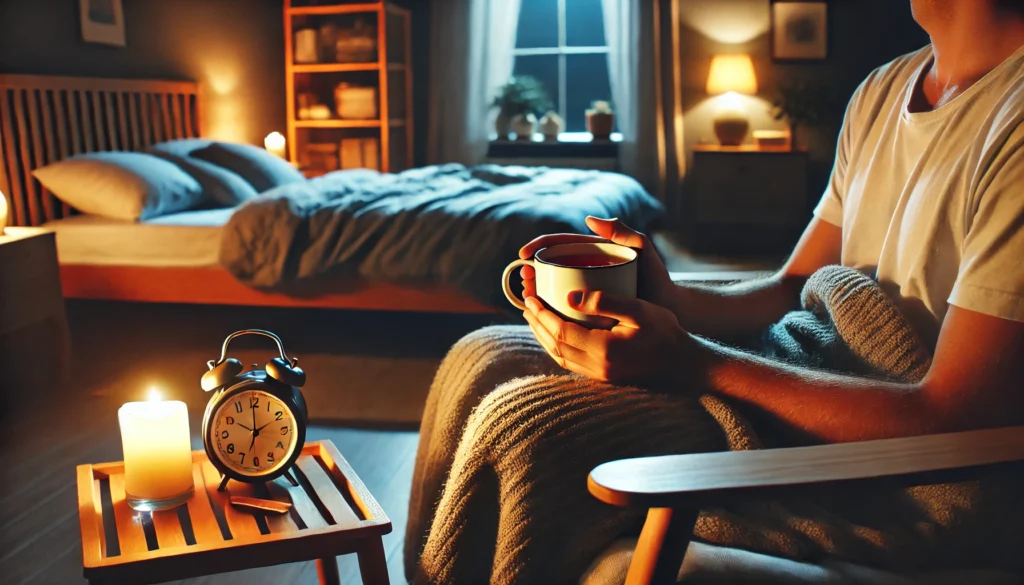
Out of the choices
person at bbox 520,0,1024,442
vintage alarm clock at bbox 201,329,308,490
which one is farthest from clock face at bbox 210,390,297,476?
person at bbox 520,0,1024,442

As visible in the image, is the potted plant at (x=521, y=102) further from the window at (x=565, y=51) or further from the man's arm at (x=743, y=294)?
the man's arm at (x=743, y=294)

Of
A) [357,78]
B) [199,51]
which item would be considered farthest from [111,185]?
[357,78]

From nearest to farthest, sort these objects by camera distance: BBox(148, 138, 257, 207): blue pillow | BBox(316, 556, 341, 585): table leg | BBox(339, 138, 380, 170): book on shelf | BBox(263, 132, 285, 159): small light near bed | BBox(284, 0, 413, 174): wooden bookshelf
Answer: BBox(316, 556, 341, 585): table leg
BBox(148, 138, 257, 207): blue pillow
BBox(263, 132, 285, 159): small light near bed
BBox(284, 0, 413, 174): wooden bookshelf
BBox(339, 138, 380, 170): book on shelf

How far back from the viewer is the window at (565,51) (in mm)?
5992

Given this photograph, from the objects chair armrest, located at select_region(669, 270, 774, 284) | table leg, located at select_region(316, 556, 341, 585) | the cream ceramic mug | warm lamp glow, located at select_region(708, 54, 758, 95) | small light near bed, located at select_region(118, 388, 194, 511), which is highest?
warm lamp glow, located at select_region(708, 54, 758, 95)

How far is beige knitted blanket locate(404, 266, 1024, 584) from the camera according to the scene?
3.14ft

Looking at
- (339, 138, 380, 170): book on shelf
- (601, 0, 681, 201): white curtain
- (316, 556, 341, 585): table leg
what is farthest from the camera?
(601, 0, 681, 201): white curtain

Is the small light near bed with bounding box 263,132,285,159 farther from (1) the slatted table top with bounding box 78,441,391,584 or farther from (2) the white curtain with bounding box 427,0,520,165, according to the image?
(1) the slatted table top with bounding box 78,441,391,584

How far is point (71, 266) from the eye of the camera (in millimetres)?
3232

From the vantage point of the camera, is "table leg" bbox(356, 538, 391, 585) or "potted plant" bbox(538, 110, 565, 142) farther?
"potted plant" bbox(538, 110, 565, 142)

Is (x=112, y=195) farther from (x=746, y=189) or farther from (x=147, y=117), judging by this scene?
(x=746, y=189)

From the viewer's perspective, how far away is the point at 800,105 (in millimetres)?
5367

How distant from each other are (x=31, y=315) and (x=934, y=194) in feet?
8.24

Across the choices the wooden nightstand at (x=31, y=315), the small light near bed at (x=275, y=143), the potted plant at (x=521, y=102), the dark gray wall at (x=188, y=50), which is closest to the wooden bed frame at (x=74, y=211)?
the dark gray wall at (x=188, y=50)
